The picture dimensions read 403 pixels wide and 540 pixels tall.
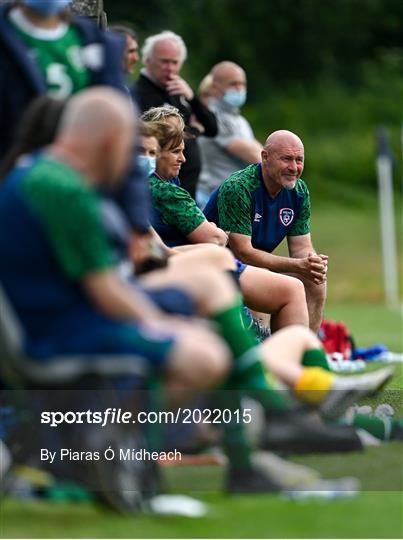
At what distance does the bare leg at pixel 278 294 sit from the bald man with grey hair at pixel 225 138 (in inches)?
175

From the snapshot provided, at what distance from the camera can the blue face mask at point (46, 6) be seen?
6.47 metres

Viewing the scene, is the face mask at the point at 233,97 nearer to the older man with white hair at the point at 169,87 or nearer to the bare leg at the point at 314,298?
the older man with white hair at the point at 169,87

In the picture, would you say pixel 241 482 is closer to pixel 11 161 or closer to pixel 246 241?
pixel 11 161

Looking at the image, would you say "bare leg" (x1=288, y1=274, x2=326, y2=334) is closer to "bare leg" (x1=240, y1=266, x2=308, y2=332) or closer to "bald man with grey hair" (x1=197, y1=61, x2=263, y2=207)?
"bare leg" (x1=240, y1=266, x2=308, y2=332)

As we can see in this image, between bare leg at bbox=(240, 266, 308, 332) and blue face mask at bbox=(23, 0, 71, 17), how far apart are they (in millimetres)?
2110

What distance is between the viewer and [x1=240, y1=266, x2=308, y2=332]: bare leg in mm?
8188

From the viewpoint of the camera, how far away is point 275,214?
31.3ft

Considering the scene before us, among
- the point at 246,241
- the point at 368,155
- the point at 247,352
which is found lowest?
the point at 247,352

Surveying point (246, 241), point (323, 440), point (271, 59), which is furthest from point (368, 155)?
point (323, 440)

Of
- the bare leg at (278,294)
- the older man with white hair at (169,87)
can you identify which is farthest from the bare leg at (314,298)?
the older man with white hair at (169,87)

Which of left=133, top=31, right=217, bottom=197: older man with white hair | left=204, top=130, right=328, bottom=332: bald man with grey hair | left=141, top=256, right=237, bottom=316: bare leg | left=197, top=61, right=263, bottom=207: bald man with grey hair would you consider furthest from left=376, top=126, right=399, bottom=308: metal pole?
left=141, top=256, right=237, bottom=316: bare leg

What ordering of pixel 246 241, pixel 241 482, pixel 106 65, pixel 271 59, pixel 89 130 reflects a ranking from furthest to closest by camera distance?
pixel 271 59
pixel 246 241
pixel 106 65
pixel 241 482
pixel 89 130

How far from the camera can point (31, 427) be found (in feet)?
19.3

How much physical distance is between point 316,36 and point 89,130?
115 ft
